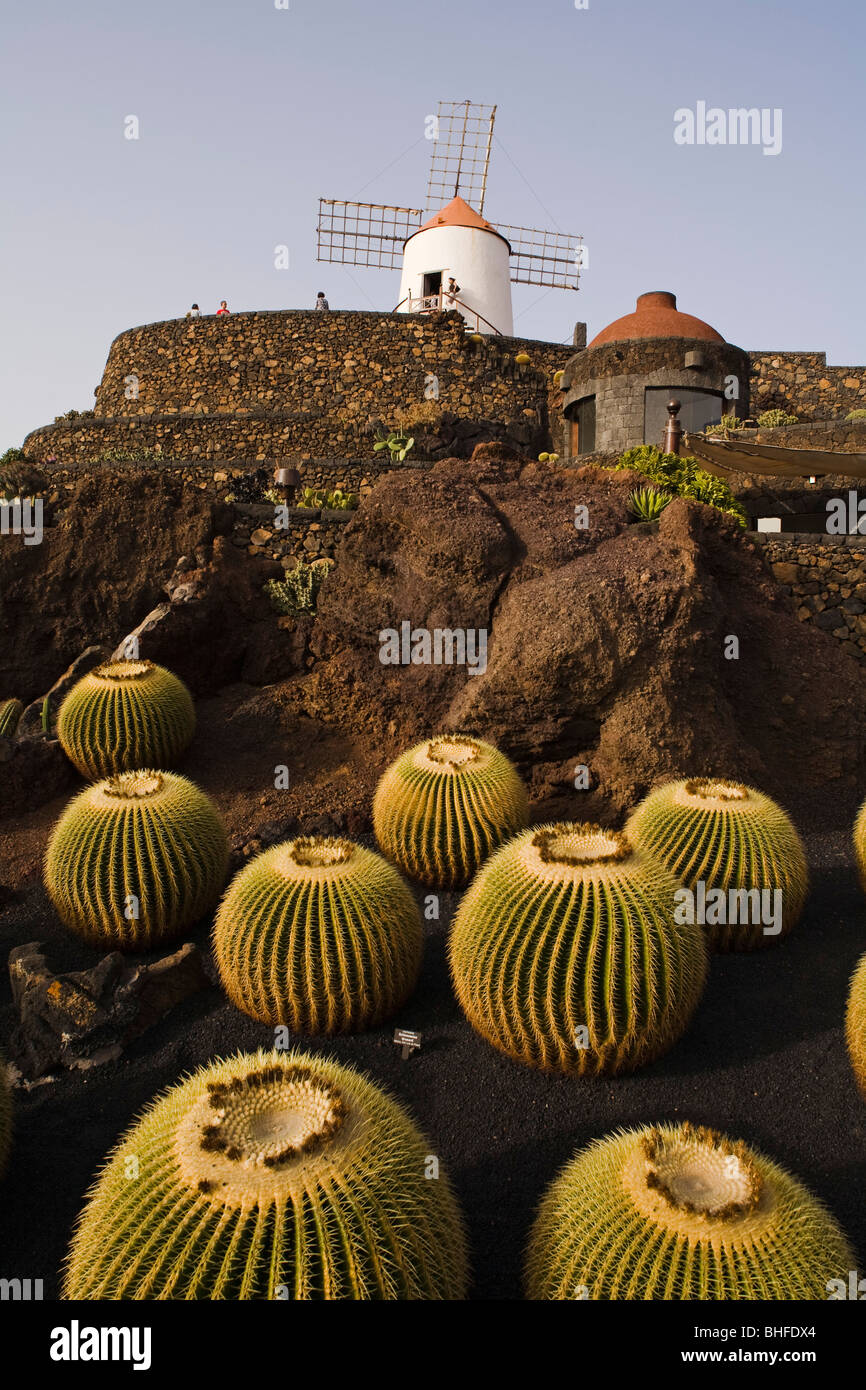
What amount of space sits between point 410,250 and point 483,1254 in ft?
107

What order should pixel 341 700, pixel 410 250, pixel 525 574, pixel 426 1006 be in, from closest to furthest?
pixel 426 1006, pixel 525 574, pixel 341 700, pixel 410 250

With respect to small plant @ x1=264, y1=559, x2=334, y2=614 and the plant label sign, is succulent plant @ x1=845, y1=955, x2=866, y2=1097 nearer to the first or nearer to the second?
the plant label sign

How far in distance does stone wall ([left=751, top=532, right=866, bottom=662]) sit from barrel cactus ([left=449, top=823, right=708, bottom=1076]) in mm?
7147

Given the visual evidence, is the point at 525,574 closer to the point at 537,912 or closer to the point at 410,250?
the point at 537,912

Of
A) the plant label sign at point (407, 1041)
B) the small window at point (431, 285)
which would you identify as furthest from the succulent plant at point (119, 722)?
the small window at point (431, 285)

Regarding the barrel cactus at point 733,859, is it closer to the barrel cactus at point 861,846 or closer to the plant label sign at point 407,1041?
the barrel cactus at point 861,846

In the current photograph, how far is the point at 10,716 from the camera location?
8.68 m

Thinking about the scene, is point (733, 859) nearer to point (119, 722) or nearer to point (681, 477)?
point (119, 722)

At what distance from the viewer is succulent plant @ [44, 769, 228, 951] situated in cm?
507

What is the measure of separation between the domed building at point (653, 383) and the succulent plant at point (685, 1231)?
17.4 meters

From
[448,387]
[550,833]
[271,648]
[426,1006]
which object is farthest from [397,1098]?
→ [448,387]

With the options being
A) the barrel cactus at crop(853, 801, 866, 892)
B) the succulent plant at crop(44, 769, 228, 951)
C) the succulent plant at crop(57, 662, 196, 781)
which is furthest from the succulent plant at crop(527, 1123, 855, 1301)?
the succulent plant at crop(57, 662, 196, 781)

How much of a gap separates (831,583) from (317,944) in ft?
27.4

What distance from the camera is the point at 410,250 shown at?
3039cm
